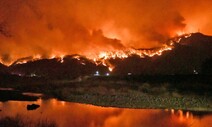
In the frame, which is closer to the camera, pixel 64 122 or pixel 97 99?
pixel 64 122

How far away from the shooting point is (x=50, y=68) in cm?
19650

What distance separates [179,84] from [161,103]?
814 inches

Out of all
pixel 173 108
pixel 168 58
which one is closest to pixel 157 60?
pixel 168 58

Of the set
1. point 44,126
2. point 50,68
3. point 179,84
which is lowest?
point 44,126

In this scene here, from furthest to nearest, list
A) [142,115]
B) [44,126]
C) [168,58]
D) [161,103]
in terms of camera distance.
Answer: [168,58], [161,103], [142,115], [44,126]

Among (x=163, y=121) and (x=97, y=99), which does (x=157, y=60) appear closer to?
(x=97, y=99)

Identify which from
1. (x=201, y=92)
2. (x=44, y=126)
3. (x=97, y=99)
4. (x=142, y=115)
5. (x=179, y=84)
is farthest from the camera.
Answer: (x=179, y=84)

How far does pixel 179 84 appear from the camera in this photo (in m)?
66.0

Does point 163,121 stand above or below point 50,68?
below

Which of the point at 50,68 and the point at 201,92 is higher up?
the point at 50,68

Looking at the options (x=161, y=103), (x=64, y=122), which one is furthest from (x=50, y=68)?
(x=64, y=122)

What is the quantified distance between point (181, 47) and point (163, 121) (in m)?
164

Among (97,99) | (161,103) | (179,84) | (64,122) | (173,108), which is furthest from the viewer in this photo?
(179,84)

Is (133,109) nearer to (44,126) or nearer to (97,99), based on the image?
(97,99)
